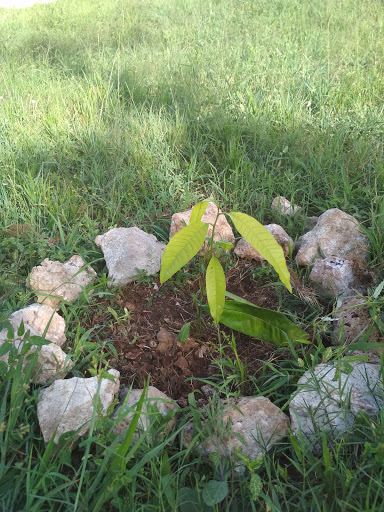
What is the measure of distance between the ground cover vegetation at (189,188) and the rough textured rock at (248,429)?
0.14 feet

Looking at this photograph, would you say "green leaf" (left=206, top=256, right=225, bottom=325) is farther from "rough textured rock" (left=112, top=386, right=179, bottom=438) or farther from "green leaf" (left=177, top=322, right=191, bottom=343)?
"rough textured rock" (left=112, top=386, right=179, bottom=438)

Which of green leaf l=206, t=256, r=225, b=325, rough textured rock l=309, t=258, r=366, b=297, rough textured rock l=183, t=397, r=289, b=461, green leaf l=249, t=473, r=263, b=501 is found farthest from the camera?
rough textured rock l=309, t=258, r=366, b=297

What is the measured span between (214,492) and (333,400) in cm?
49

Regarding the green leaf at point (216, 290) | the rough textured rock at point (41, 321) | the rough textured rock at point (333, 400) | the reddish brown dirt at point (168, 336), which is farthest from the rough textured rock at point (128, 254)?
the rough textured rock at point (333, 400)

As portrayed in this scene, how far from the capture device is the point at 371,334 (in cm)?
168

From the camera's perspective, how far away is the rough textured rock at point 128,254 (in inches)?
81.3

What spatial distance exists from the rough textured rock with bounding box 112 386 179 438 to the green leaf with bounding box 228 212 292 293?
22.9 inches

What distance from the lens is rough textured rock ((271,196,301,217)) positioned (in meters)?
2.38

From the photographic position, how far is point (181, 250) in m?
1.48

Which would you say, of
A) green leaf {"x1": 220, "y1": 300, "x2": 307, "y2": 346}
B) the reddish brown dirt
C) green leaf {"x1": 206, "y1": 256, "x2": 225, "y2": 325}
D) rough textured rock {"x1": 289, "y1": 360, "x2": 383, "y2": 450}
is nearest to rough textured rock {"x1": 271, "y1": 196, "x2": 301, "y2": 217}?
the reddish brown dirt

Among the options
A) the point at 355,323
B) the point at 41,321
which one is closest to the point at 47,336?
the point at 41,321

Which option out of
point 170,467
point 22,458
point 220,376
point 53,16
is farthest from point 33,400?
point 53,16

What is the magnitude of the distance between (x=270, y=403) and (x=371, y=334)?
509mm

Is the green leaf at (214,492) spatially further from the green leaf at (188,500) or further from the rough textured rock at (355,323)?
the rough textured rock at (355,323)
